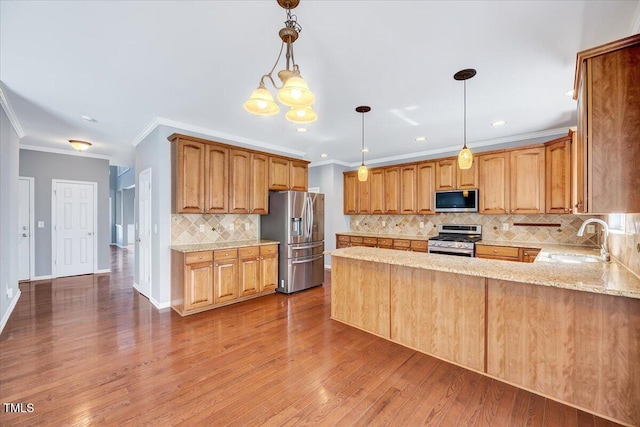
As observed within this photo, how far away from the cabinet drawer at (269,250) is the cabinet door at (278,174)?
1031mm

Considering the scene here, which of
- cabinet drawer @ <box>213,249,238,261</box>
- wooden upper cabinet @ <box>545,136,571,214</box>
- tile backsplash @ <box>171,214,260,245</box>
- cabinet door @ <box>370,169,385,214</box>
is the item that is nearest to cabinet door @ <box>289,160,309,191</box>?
tile backsplash @ <box>171,214,260,245</box>

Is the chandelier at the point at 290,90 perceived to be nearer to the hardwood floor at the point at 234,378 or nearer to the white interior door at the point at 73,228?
the hardwood floor at the point at 234,378

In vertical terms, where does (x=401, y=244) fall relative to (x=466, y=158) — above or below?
below

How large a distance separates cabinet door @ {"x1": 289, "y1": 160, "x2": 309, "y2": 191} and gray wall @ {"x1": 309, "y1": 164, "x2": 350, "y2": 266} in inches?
51.8

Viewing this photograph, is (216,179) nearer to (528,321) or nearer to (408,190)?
(408,190)

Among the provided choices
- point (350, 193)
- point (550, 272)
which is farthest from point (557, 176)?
point (350, 193)

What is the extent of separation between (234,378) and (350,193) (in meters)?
4.90

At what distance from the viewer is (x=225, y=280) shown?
13.0 ft

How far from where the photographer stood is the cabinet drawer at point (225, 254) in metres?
3.85

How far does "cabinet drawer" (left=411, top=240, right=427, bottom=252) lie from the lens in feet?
16.5

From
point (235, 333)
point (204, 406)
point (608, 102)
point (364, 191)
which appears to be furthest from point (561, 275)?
point (364, 191)

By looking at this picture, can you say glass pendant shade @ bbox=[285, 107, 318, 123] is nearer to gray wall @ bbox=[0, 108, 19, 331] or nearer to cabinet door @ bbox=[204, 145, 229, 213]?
cabinet door @ bbox=[204, 145, 229, 213]

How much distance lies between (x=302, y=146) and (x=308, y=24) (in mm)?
3431

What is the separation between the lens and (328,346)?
9.17ft
